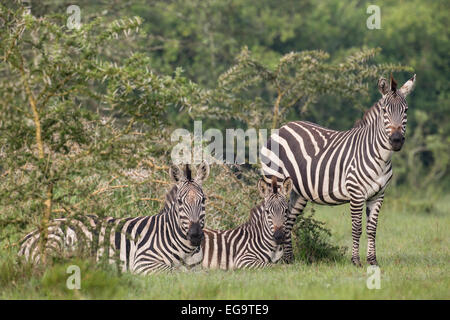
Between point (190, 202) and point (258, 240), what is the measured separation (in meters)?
1.58

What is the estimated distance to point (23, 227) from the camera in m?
8.36

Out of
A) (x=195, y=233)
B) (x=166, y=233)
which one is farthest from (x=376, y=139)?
(x=166, y=233)

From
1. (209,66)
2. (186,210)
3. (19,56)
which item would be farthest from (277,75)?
(209,66)

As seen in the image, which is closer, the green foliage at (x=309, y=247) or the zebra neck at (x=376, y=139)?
the zebra neck at (x=376, y=139)


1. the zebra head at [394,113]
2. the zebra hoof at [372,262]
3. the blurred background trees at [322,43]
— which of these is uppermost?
the blurred background trees at [322,43]

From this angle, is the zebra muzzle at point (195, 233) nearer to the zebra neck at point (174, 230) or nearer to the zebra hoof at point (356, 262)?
the zebra neck at point (174, 230)

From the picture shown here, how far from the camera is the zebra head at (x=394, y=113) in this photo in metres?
10.2

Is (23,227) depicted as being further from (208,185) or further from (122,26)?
(208,185)

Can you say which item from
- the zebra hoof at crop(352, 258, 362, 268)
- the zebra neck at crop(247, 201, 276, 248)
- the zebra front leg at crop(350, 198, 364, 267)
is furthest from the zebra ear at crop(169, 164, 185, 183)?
the zebra hoof at crop(352, 258, 362, 268)

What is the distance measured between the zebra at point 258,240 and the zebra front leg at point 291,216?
24.1 inches

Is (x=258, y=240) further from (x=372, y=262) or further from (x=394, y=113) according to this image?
(x=394, y=113)

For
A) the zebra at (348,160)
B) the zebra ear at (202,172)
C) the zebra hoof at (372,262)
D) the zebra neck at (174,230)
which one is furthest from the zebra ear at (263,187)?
the zebra hoof at (372,262)

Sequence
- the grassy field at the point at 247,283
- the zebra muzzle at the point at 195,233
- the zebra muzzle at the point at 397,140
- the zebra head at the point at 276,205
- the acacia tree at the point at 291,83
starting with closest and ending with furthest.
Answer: the grassy field at the point at 247,283
the zebra muzzle at the point at 195,233
the zebra muzzle at the point at 397,140
the zebra head at the point at 276,205
the acacia tree at the point at 291,83

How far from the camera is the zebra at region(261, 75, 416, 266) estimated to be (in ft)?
34.4
